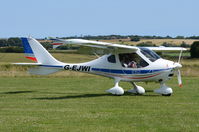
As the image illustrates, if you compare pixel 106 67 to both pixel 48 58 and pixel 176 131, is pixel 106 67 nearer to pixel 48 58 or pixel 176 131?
pixel 48 58

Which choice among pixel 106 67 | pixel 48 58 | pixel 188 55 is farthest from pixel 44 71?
pixel 188 55

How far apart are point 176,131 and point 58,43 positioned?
7.89 m

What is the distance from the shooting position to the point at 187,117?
38.5ft

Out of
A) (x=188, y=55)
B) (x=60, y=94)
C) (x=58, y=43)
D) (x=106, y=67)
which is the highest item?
(x=58, y=43)

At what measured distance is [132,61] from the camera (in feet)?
60.6

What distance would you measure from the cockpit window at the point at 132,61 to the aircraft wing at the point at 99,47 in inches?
8.5

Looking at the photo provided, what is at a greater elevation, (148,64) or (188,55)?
(148,64)

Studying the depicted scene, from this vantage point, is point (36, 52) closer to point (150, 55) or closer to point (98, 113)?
point (150, 55)

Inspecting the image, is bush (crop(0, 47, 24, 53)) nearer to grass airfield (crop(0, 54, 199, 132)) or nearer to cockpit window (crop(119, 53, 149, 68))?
grass airfield (crop(0, 54, 199, 132))

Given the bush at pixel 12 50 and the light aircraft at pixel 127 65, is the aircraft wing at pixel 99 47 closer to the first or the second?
the light aircraft at pixel 127 65

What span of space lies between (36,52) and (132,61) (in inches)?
188

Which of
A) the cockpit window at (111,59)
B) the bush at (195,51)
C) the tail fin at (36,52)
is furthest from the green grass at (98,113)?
the bush at (195,51)

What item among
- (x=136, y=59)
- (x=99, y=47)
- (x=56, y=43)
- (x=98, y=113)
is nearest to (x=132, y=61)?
(x=136, y=59)

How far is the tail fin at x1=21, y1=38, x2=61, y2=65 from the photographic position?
67.5 ft
